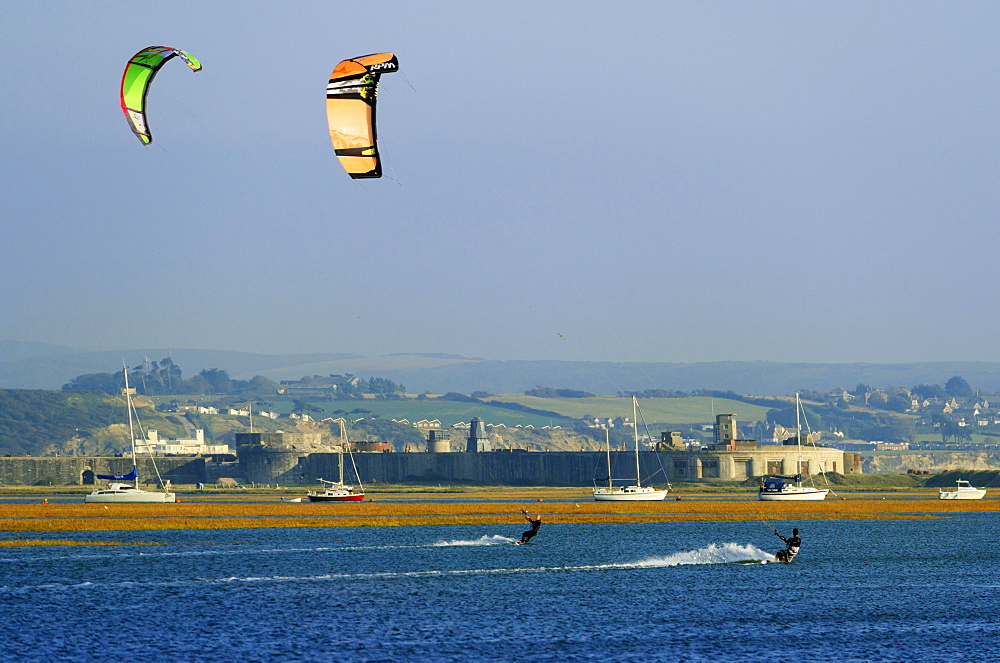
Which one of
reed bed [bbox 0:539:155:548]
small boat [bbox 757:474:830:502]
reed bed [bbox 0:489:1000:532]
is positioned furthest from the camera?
small boat [bbox 757:474:830:502]

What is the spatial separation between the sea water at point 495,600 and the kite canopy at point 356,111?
16.3 metres

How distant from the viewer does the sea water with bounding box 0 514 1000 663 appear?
41656 mm

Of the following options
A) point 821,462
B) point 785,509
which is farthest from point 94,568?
point 821,462

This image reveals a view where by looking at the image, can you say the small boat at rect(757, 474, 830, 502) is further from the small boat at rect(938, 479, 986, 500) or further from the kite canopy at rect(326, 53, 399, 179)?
the kite canopy at rect(326, 53, 399, 179)

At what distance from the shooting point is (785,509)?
11244cm

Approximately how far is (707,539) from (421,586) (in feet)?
105

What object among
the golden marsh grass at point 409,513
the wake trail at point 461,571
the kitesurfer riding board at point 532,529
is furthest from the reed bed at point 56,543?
the kitesurfer riding board at point 532,529

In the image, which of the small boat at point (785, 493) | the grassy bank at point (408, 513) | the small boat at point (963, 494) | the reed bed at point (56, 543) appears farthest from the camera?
the small boat at point (963, 494)

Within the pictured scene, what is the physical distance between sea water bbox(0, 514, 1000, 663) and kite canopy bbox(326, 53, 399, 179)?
16280 millimetres

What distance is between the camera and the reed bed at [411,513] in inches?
3605

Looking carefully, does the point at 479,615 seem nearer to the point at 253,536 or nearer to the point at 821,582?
the point at 821,582

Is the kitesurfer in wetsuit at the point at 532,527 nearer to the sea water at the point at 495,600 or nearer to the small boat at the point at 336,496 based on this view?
the sea water at the point at 495,600

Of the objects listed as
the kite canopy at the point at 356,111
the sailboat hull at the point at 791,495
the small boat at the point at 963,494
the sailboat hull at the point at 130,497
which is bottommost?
the small boat at the point at 963,494

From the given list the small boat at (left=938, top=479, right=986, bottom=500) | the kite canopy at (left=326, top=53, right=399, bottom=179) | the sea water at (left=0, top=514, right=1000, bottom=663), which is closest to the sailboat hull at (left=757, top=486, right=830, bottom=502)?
the small boat at (left=938, top=479, right=986, bottom=500)
